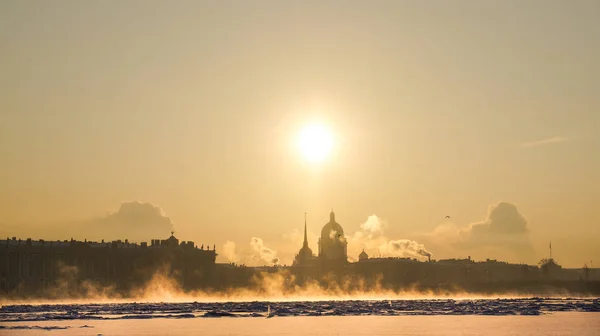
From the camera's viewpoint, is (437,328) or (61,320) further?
(61,320)

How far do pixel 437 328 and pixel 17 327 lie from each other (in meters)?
43.3

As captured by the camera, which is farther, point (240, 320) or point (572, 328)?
point (240, 320)

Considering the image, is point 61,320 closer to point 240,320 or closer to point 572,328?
point 240,320

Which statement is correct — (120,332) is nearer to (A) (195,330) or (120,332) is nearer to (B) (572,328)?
(A) (195,330)

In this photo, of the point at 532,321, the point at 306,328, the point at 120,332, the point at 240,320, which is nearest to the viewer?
the point at 120,332

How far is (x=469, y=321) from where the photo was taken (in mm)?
117688

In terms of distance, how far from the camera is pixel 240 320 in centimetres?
12494

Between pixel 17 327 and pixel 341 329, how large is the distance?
3349cm

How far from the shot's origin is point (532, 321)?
117 metres

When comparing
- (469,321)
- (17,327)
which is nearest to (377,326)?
(469,321)

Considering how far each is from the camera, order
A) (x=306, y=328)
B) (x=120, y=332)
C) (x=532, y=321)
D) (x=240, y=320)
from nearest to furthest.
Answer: (x=120, y=332) < (x=306, y=328) < (x=532, y=321) < (x=240, y=320)

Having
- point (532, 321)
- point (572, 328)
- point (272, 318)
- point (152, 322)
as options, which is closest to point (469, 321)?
point (532, 321)

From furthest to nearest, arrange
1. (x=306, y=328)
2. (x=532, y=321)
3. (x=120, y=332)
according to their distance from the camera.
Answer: (x=532, y=321), (x=306, y=328), (x=120, y=332)

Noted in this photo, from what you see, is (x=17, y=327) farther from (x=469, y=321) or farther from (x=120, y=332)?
(x=469, y=321)
